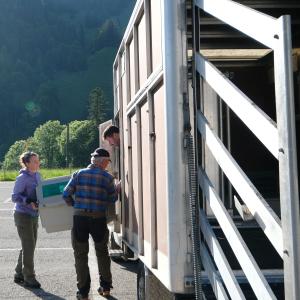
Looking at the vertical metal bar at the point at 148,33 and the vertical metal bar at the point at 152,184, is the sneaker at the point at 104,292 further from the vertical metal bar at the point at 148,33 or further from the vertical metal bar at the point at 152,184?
the vertical metal bar at the point at 148,33

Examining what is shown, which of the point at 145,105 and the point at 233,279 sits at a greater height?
the point at 145,105

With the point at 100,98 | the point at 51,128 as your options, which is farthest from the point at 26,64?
the point at 100,98

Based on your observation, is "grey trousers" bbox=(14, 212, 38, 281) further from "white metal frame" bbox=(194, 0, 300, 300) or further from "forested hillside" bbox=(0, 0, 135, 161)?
"forested hillside" bbox=(0, 0, 135, 161)

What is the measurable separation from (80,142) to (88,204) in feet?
321

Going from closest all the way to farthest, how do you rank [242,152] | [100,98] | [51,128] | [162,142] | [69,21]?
[162,142] → [242,152] → [100,98] → [51,128] → [69,21]

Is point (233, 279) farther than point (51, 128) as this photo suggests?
No

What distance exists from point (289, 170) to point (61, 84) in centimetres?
15742

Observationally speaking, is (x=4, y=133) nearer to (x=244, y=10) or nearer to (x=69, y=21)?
(x=69, y=21)

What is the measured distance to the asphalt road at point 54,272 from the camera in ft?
22.1

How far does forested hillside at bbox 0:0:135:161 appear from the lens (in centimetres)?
14388

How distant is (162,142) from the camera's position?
11.4 ft

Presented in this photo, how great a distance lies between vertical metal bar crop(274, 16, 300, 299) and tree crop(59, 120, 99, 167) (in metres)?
93.4

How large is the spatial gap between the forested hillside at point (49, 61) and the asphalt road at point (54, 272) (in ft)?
417

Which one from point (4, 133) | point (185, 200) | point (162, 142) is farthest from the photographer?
point (4, 133)
